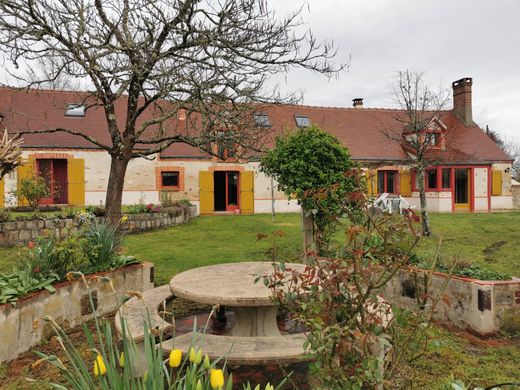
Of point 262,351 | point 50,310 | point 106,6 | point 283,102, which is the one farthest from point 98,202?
point 262,351

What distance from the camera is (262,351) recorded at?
110 inches

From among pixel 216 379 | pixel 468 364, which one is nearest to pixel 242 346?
pixel 216 379

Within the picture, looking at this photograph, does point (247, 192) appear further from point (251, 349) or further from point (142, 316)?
point (251, 349)

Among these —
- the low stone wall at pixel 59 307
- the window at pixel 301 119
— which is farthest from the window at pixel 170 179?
the low stone wall at pixel 59 307

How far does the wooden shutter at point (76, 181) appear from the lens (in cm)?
1634

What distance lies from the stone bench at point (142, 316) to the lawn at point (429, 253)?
105cm

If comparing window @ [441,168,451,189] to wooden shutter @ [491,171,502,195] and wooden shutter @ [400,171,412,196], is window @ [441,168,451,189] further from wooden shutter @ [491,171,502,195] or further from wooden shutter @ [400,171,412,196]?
wooden shutter @ [491,171,502,195]

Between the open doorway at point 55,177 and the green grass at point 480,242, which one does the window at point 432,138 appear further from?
the open doorway at point 55,177

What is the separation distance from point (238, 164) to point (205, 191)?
7.29ft

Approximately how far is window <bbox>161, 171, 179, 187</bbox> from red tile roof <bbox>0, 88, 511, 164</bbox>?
3.12ft

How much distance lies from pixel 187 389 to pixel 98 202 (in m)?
16.9

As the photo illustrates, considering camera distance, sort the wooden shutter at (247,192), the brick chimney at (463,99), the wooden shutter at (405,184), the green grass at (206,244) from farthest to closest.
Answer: the brick chimney at (463,99) < the wooden shutter at (405,184) < the wooden shutter at (247,192) < the green grass at (206,244)

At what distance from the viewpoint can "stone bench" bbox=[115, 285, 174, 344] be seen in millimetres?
3046

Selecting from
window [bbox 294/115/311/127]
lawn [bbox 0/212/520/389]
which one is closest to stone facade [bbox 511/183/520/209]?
lawn [bbox 0/212/520/389]
